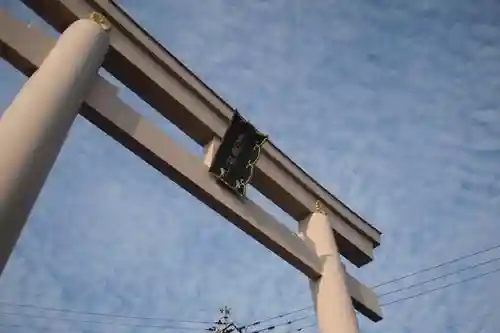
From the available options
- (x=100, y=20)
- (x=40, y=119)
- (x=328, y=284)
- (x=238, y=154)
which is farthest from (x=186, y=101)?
(x=328, y=284)

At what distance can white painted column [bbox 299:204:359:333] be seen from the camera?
4.45 meters

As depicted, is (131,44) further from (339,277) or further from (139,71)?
(339,277)

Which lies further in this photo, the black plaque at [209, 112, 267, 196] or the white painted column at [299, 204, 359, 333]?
the black plaque at [209, 112, 267, 196]

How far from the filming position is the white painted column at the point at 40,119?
2.73 metres

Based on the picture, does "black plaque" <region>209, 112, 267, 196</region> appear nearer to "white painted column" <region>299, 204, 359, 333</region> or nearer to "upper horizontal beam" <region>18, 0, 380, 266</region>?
"upper horizontal beam" <region>18, 0, 380, 266</region>

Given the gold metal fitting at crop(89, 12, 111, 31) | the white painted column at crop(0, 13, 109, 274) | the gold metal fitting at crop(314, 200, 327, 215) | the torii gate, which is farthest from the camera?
the gold metal fitting at crop(314, 200, 327, 215)

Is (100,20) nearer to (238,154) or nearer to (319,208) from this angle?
(238,154)

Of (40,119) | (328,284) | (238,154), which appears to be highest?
(238,154)

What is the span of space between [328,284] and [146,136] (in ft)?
7.23

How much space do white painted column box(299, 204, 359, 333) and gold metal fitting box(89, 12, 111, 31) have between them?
9.34 ft

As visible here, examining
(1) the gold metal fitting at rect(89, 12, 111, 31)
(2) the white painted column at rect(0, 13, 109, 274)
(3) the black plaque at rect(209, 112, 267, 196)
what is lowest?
(2) the white painted column at rect(0, 13, 109, 274)

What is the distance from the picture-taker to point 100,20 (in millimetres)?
4289

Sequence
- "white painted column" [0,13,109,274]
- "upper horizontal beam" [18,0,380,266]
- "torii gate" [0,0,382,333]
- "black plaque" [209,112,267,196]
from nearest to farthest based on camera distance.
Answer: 1. "white painted column" [0,13,109,274]
2. "torii gate" [0,0,382,333]
3. "upper horizontal beam" [18,0,380,266]
4. "black plaque" [209,112,267,196]

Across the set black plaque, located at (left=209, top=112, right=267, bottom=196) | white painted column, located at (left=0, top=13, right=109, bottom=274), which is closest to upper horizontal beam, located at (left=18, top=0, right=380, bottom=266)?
black plaque, located at (left=209, top=112, right=267, bottom=196)
